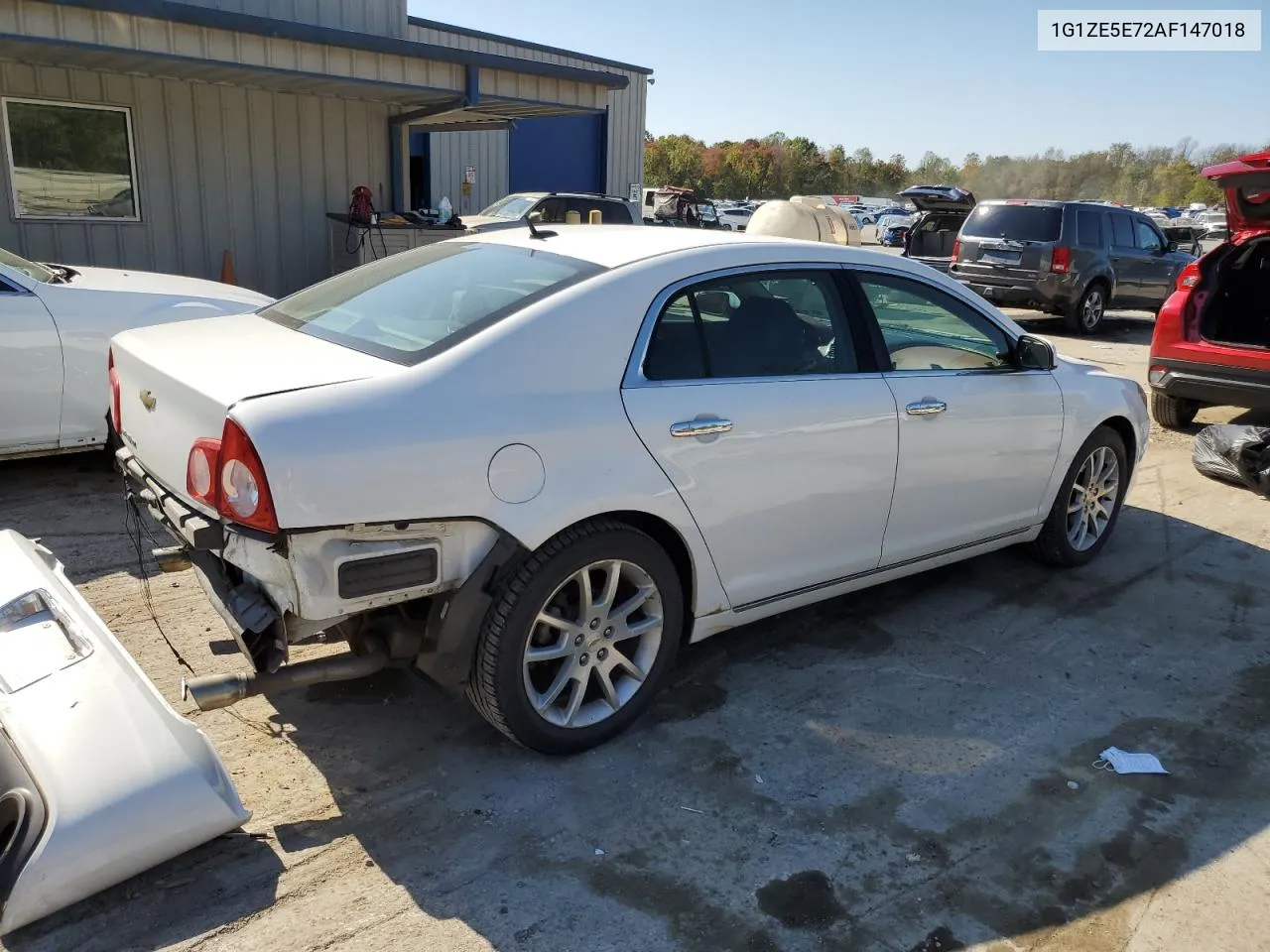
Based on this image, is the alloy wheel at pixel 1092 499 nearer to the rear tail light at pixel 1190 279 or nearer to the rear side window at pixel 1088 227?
the rear tail light at pixel 1190 279

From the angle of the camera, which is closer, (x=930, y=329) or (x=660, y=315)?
(x=660, y=315)

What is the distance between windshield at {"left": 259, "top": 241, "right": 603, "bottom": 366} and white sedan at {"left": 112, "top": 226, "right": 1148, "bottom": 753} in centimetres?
1

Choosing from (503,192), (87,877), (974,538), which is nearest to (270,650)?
(87,877)

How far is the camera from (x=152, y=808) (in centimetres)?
241

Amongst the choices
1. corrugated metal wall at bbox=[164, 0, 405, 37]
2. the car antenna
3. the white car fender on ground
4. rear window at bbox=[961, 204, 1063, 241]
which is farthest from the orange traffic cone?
rear window at bbox=[961, 204, 1063, 241]

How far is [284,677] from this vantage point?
2844 mm

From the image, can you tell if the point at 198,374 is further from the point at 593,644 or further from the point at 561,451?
the point at 593,644

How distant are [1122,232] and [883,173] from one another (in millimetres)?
85668

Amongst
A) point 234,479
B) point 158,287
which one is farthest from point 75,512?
point 234,479

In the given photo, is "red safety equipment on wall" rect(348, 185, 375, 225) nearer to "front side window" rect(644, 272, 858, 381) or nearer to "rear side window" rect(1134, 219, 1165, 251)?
"front side window" rect(644, 272, 858, 381)

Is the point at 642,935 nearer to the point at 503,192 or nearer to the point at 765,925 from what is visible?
the point at 765,925

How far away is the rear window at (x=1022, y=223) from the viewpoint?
532 inches

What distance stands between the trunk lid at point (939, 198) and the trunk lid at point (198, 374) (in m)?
14.8

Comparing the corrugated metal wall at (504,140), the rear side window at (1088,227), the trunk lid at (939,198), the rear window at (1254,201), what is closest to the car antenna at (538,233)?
the rear window at (1254,201)
